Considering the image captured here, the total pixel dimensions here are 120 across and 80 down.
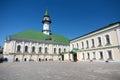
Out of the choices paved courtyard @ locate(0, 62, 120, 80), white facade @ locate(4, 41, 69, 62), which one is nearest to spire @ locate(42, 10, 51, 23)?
white facade @ locate(4, 41, 69, 62)

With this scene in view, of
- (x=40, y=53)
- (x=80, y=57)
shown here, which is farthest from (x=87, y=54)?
(x=40, y=53)

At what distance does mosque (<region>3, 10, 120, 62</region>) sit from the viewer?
76.1ft

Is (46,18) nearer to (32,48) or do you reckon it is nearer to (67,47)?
(67,47)

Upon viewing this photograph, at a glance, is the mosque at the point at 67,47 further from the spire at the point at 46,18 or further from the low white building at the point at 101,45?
the spire at the point at 46,18

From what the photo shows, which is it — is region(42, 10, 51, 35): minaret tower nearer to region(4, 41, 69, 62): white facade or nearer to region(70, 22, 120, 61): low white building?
region(4, 41, 69, 62): white facade

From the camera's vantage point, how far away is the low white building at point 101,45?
2205cm

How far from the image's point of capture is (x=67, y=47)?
1897 inches

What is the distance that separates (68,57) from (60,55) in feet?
20.5

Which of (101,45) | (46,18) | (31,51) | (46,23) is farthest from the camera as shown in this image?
(46,18)

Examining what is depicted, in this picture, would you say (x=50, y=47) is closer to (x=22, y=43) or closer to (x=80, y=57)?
(x=22, y=43)

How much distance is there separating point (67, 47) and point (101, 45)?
23483 millimetres

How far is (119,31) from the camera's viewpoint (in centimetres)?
2148

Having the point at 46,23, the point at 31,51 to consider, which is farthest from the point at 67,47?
the point at 46,23

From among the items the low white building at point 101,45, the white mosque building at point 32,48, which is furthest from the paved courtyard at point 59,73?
the white mosque building at point 32,48
